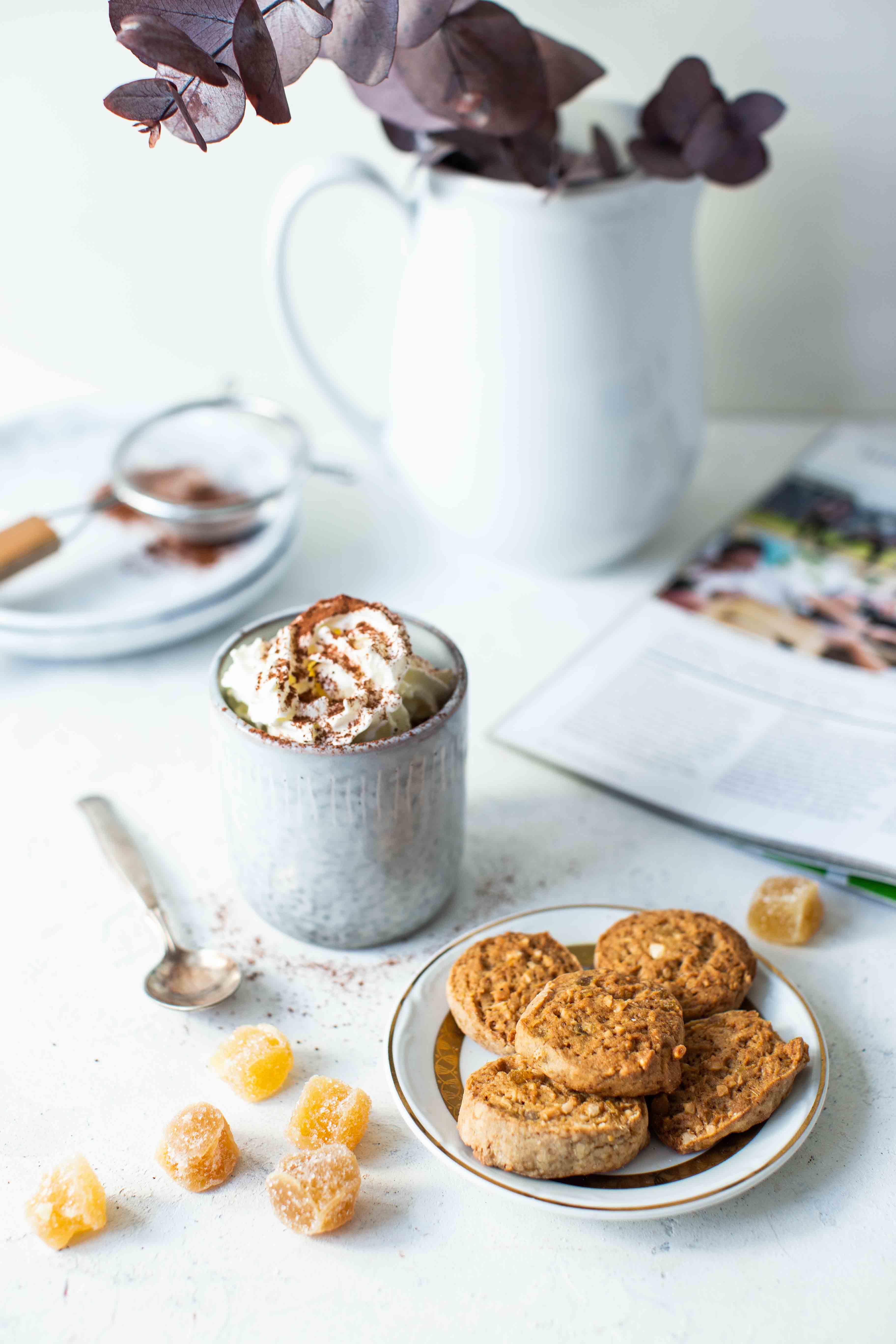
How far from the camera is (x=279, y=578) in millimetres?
976

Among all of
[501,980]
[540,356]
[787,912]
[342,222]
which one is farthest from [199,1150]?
[342,222]

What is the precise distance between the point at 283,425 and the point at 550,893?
56cm

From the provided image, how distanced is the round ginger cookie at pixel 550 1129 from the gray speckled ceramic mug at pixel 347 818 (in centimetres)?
15

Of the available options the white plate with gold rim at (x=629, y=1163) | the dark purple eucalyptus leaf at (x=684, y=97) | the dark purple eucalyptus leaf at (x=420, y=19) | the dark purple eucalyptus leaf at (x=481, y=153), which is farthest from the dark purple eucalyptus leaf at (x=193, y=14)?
the white plate with gold rim at (x=629, y=1163)

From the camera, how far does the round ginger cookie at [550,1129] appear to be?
1.62ft

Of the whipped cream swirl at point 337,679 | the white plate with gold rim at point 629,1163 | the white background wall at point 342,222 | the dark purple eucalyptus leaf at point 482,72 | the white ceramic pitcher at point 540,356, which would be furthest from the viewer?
the white background wall at point 342,222

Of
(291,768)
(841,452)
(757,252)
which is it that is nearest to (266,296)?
(757,252)

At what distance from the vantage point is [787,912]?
67 centimetres

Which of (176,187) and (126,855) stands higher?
(176,187)

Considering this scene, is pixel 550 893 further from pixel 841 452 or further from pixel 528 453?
pixel 841 452

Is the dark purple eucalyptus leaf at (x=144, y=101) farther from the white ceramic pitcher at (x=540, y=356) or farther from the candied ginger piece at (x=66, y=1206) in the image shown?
the candied ginger piece at (x=66, y=1206)

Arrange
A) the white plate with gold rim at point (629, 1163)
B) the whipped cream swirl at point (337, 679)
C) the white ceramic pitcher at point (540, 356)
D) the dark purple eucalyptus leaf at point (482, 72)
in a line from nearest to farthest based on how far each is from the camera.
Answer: the white plate with gold rim at point (629, 1163), the whipped cream swirl at point (337, 679), the dark purple eucalyptus leaf at point (482, 72), the white ceramic pitcher at point (540, 356)

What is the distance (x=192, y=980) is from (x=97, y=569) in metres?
0.44

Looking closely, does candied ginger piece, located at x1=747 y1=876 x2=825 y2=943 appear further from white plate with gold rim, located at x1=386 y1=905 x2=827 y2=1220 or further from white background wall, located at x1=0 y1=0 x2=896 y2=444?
white background wall, located at x1=0 y1=0 x2=896 y2=444
